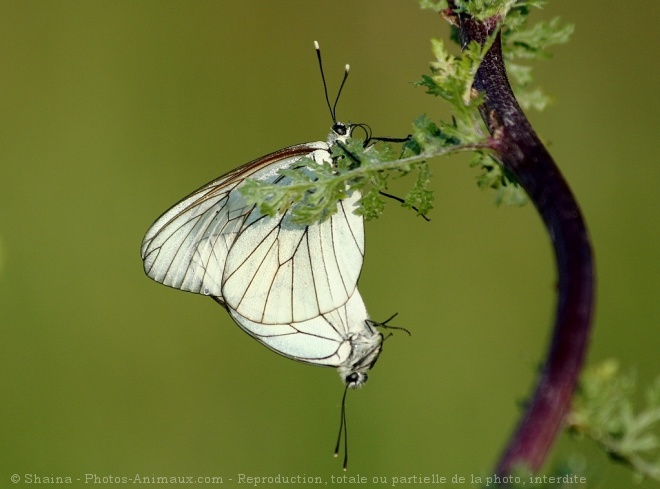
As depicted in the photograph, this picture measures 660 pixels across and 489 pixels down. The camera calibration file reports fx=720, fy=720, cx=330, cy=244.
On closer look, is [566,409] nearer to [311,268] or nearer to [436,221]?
[311,268]

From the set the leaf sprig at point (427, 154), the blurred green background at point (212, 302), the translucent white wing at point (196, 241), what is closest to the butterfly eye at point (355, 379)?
the translucent white wing at point (196, 241)

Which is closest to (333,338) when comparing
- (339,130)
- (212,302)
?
(339,130)

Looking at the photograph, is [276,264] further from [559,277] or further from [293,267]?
[559,277]

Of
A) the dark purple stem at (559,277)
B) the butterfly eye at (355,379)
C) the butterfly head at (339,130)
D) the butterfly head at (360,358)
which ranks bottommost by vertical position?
the butterfly eye at (355,379)

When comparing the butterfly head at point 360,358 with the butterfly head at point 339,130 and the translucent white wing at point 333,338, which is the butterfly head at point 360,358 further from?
the butterfly head at point 339,130

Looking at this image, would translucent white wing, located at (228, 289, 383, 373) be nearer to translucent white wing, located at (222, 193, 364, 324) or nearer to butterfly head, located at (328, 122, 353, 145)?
translucent white wing, located at (222, 193, 364, 324)

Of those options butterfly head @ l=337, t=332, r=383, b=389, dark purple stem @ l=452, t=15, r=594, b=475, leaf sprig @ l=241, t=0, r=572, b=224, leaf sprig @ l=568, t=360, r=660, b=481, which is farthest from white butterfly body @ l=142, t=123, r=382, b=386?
leaf sprig @ l=568, t=360, r=660, b=481
